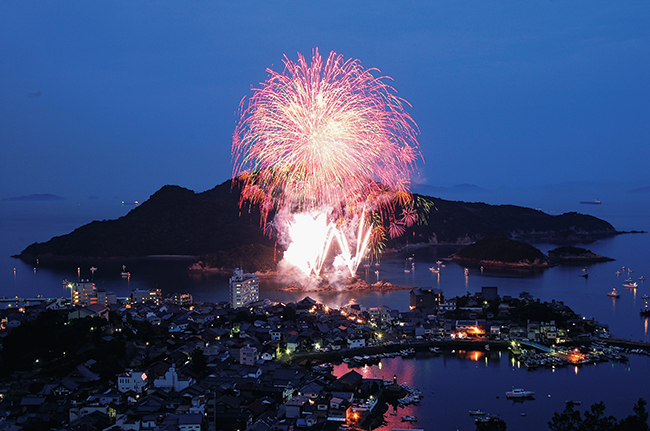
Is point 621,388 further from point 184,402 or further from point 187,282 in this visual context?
point 187,282

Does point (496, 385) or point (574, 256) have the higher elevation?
point (574, 256)

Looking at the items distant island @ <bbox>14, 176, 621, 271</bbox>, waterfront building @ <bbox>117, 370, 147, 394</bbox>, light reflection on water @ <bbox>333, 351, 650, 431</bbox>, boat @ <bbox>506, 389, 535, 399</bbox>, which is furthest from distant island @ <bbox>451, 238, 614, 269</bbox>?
waterfront building @ <bbox>117, 370, 147, 394</bbox>

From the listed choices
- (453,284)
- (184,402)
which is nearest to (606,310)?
(453,284)

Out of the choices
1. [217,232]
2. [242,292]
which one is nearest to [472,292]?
[242,292]

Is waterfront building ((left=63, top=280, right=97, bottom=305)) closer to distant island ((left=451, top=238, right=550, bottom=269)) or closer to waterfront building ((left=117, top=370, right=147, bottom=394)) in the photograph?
waterfront building ((left=117, top=370, right=147, bottom=394))

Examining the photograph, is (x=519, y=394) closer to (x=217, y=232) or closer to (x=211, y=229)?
(x=217, y=232)

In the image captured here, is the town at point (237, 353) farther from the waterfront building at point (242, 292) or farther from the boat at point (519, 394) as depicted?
the boat at point (519, 394)

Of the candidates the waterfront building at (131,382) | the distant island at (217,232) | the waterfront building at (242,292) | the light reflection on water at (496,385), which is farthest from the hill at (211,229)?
the waterfront building at (131,382)
